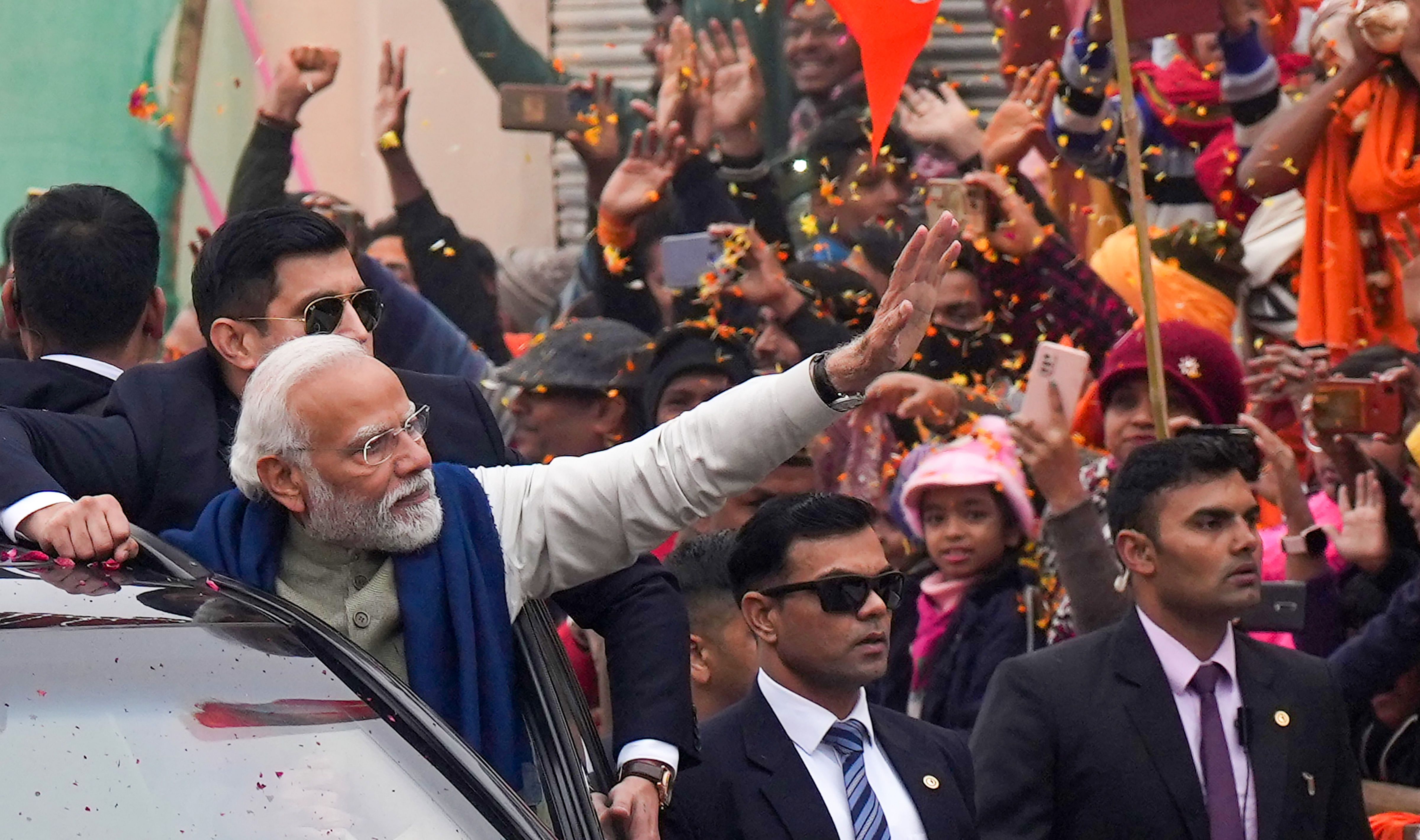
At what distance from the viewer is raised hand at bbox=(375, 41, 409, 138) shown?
8.41 metres

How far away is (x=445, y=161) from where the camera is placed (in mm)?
10680

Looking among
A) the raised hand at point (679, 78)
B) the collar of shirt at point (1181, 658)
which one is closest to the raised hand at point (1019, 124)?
the raised hand at point (679, 78)

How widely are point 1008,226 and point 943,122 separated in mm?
911

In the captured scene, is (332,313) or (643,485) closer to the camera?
(643,485)

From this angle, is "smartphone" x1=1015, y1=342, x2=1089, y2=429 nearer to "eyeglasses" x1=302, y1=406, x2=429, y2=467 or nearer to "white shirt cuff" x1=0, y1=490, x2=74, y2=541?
"eyeglasses" x1=302, y1=406, x2=429, y2=467

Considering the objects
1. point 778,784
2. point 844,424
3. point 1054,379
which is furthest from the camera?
point 844,424

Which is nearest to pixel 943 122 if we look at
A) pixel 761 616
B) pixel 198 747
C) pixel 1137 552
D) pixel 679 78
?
pixel 679 78

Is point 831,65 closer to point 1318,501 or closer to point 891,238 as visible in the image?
point 891,238

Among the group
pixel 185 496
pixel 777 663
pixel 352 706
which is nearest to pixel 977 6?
pixel 777 663

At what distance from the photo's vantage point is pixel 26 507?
3.19 meters

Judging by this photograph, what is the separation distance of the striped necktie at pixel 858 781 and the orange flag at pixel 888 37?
6.09 ft

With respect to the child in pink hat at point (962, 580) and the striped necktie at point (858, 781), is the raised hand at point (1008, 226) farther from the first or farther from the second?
the striped necktie at point (858, 781)

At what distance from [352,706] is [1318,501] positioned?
379 cm

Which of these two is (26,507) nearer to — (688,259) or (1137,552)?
(1137,552)
